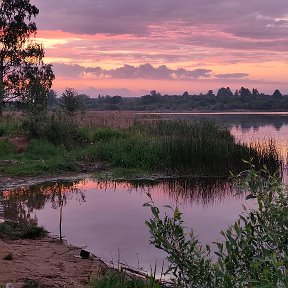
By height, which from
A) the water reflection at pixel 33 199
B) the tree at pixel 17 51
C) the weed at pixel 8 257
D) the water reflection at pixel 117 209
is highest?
the tree at pixel 17 51

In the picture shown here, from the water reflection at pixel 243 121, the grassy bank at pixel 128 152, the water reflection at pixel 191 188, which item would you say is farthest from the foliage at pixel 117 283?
the water reflection at pixel 243 121

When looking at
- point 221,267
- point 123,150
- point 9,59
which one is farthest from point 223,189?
point 9,59

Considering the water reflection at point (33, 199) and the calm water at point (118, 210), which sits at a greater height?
the water reflection at point (33, 199)

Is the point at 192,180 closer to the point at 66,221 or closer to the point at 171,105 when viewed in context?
the point at 66,221

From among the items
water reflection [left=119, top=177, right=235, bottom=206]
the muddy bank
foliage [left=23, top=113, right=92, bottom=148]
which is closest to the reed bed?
water reflection [left=119, top=177, right=235, bottom=206]

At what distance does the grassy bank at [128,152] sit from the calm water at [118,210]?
136 centimetres

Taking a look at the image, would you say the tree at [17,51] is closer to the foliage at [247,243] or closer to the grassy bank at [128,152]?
the grassy bank at [128,152]

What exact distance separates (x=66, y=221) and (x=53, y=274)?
3.42 m

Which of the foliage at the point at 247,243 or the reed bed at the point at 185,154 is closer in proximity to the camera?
the foliage at the point at 247,243

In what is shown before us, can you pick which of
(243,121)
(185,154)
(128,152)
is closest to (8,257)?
(185,154)

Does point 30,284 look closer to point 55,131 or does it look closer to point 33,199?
point 33,199

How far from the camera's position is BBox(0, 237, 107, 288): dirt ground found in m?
5.60

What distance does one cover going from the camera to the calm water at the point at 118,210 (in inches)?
307

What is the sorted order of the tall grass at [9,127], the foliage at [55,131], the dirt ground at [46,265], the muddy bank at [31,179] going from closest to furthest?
1. the dirt ground at [46,265]
2. the muddy bank at [31,179]
3. the foliage at [55,131]
4. the tall grass at [9,127]
